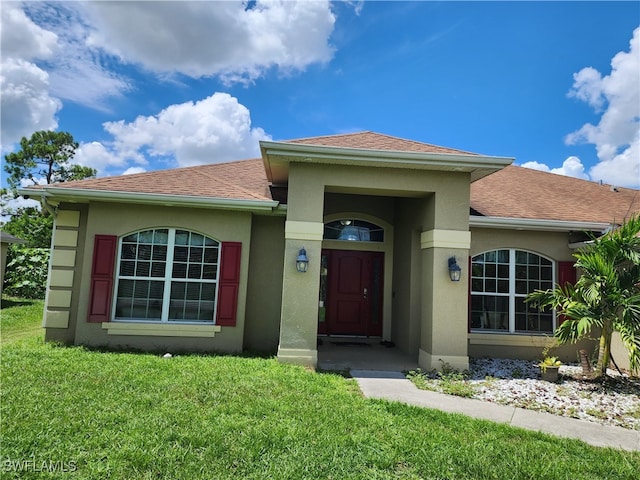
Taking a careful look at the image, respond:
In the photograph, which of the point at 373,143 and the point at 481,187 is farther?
the point at 481,187

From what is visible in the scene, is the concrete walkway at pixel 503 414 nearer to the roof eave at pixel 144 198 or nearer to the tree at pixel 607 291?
the tree at pixel 607 291

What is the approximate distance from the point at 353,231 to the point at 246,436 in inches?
275

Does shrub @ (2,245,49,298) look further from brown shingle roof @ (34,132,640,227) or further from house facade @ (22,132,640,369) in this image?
brown shingle roof @ (34,132,640,227)

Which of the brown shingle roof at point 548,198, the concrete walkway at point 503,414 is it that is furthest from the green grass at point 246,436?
the brown shingle roof at point 548,198

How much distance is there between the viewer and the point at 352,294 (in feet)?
33.0

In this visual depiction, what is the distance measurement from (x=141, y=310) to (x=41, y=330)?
3.86m

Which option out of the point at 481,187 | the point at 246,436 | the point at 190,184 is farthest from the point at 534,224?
the point at 190,184

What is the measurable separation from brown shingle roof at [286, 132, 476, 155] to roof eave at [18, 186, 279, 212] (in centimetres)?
153

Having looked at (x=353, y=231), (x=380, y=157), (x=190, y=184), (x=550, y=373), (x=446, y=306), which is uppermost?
(x=380, y=157)

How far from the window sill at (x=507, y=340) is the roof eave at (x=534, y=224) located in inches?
93.2

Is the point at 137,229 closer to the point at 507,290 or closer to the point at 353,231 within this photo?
the point at 353,231

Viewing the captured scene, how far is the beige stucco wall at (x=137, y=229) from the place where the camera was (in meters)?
7.68

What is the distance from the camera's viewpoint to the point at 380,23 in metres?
9.37

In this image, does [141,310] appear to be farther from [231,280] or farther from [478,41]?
[478,41]
